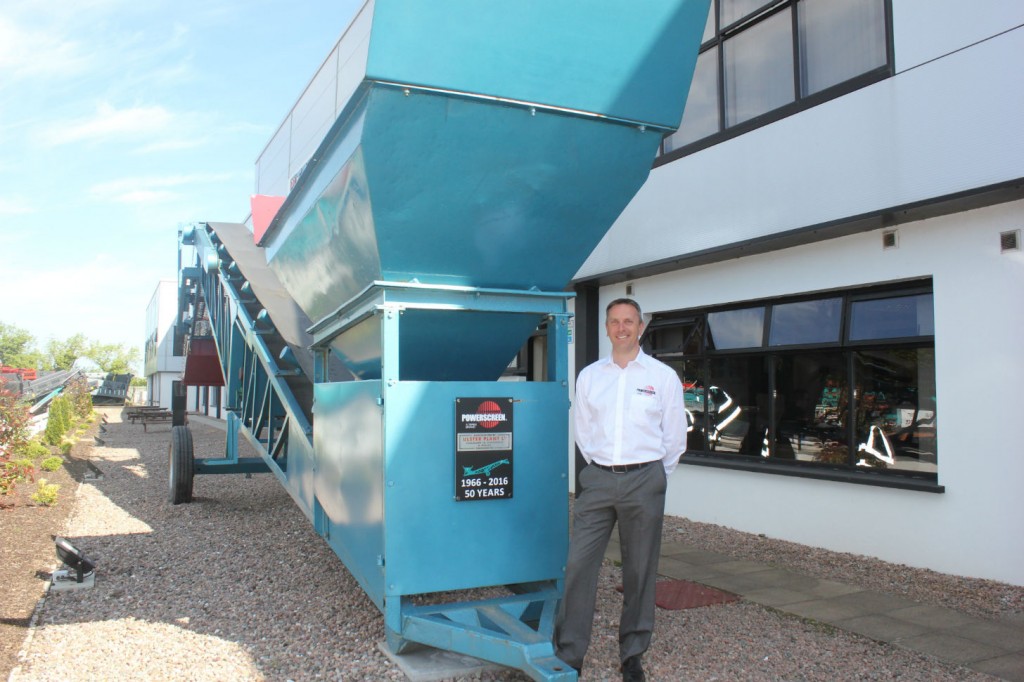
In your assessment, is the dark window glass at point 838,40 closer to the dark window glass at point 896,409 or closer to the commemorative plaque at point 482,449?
the dark window glass at point 896,409

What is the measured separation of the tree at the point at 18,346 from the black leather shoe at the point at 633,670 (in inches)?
4085

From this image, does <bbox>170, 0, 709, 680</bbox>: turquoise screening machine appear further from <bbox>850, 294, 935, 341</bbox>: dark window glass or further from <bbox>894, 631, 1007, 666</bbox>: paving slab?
<bbox>850, 294, 935, 341</bbox>: dark window glass

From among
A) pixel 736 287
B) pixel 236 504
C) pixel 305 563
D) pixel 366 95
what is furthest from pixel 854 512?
pixel 236 504

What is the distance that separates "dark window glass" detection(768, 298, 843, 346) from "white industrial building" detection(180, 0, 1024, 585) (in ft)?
0.07

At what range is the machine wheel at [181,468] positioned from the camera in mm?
8711

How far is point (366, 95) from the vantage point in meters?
3.30

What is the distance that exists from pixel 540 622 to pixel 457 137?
8.30 feet

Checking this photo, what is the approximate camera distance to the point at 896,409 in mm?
6125

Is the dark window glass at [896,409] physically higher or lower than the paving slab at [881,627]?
higher

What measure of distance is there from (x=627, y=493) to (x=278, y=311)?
5380 mm

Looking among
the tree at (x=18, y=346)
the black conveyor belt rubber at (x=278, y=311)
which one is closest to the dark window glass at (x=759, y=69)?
the black conveyor belt rubber at (x=278, y=311)

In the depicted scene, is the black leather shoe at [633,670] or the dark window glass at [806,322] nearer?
the black leather shoe at [633,670]

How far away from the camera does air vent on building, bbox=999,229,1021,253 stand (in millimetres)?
5145

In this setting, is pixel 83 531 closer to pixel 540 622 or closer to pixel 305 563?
pixel 305 563
